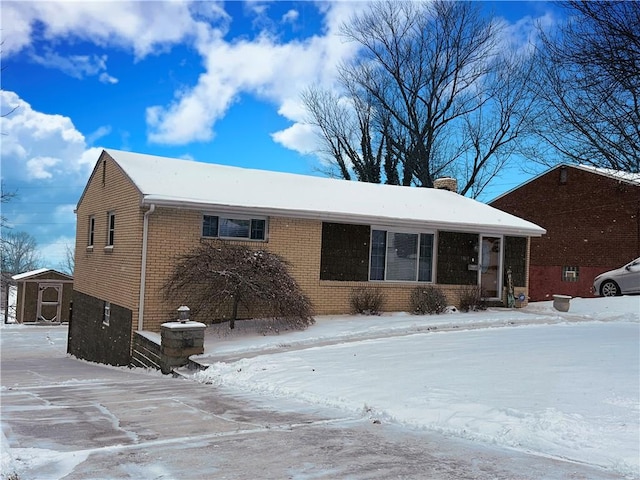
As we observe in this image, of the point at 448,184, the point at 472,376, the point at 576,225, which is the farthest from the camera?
the point at 576,225

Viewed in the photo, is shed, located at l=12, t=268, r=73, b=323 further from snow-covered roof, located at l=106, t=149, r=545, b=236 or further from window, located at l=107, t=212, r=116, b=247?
snow-covered roof, located at l=106, t=149, r=545, b=236

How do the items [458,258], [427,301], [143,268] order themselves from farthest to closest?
[458,258] → [427,301] → [143,268]

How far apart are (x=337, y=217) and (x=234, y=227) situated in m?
2.75

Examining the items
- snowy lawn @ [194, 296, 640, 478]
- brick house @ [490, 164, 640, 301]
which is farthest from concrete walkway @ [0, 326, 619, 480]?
brick house @ [490, 164, 640, 301]

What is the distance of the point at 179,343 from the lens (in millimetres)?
10156

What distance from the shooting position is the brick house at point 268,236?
42.1 ft

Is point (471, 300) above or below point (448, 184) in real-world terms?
below

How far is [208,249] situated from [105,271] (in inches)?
174

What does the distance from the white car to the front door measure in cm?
566

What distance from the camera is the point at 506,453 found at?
4887 millimetres

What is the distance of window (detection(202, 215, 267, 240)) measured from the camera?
1347 centimetres

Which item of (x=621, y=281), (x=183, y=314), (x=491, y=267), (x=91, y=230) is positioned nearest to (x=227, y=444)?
(x=183, y=314)

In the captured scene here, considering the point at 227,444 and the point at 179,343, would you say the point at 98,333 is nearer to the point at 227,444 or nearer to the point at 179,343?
the point at 179,343

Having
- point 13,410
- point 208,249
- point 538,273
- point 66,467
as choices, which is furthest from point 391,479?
point 538,273
